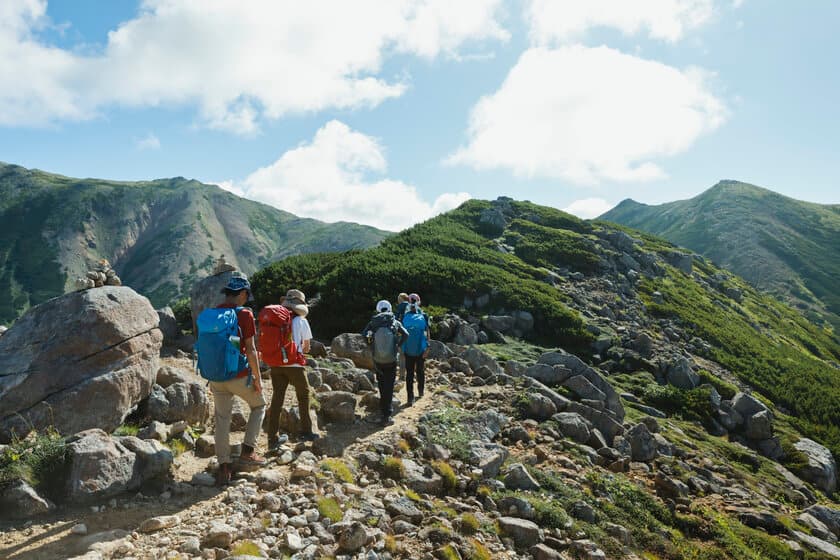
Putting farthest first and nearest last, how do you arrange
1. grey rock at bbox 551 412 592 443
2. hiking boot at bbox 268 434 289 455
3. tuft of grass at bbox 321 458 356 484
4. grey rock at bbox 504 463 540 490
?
grey rock at bbox 551 412 592 443
grey rock at bbox 504 463 540 490
hiking boot at bbox 268 434 289 455
tuft of grass at bbox 321 458 356 484

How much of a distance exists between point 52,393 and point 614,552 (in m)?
9.76

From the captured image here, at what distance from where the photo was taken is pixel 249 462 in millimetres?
6980

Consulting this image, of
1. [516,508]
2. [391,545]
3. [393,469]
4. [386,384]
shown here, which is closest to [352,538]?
[391,545]

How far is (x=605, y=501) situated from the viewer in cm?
884

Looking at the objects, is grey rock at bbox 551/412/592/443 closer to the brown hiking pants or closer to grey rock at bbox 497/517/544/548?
grey rock at bbox 497/517/544/548

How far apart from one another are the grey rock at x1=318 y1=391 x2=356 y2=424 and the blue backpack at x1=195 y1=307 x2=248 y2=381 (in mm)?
3793

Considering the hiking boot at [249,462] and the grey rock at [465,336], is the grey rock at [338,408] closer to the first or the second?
the hiking boot at [249,462]

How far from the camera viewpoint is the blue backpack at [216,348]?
6.35m

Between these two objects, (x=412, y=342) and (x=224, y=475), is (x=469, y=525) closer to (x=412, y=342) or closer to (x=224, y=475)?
(x=224, y=475)

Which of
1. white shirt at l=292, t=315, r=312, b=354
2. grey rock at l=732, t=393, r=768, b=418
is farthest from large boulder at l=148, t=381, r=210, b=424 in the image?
grey rock at l=732, t=393, r=768, b=418

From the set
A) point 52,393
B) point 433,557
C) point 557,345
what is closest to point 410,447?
point 433,557

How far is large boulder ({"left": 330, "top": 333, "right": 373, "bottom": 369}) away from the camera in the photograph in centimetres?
1434

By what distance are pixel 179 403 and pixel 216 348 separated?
2.97 m

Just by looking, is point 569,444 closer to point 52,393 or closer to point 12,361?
point 52,393
